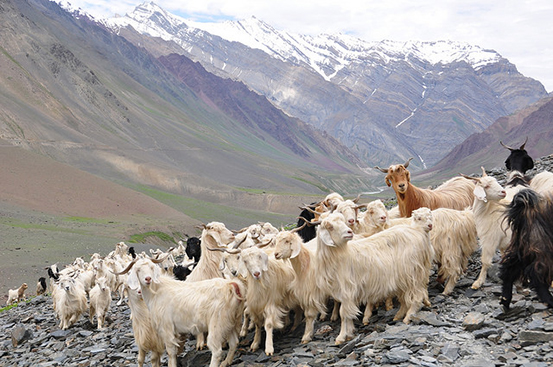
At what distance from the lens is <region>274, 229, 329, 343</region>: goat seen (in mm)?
8586

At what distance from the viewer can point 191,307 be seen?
28.2 feet

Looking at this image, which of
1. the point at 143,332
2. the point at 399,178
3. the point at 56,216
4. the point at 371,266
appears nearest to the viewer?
the point at 371,266

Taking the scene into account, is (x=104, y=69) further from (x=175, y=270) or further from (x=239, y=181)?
(x=175, y=270)

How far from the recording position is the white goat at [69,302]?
1391cm

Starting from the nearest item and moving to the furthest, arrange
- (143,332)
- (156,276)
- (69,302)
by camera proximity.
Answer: (156,276) → (143,332) → (69,302)

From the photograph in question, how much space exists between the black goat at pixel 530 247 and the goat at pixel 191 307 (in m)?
3.98

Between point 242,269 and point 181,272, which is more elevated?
point 242,269

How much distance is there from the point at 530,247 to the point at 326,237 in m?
2.87

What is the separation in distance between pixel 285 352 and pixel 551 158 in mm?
18080

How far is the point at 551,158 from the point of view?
72.7 feet

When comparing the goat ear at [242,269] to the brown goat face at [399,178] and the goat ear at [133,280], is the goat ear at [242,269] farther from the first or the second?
the brown goat face at [399,178]

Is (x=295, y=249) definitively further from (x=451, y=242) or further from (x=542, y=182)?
(x=542, y=182)

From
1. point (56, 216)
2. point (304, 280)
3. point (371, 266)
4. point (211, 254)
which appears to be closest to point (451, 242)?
point (371, 266)

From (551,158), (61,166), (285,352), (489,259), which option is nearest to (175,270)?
(285,352)
